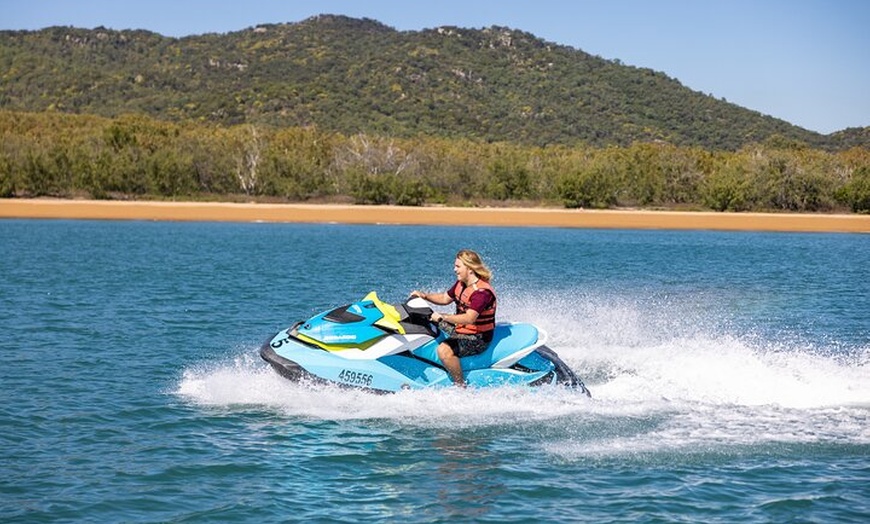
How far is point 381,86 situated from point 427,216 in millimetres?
66257

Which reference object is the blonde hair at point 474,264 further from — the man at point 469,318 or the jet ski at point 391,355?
the jet ski at point 391,355

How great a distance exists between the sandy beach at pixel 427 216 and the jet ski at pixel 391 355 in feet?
170

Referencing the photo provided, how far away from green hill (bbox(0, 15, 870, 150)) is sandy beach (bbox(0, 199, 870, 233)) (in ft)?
154

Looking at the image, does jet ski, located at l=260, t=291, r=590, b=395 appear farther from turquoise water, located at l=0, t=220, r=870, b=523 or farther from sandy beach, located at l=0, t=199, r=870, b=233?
sandy beach, located at l=0, t=199, r=870, b=233

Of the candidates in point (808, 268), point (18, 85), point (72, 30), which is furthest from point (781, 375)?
point (72, 30)

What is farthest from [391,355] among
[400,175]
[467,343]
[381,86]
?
[381,86]

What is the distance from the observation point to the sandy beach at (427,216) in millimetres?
62125

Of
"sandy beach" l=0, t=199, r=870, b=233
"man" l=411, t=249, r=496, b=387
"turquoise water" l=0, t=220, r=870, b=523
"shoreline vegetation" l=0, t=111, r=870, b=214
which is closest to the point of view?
"turquoise water" l=0, t=220, r=870, b=523

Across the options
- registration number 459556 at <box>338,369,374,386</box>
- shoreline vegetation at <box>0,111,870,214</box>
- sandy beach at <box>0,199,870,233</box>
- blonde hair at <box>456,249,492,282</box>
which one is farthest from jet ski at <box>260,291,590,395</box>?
shoreline vegetation at <box>0,111,870,214</box>

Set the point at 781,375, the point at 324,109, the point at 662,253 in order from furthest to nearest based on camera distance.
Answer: the point at 324,109, the point at 662,253, the point at 781,375

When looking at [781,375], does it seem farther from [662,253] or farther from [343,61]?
[343,61]

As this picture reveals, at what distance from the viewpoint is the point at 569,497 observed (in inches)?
341

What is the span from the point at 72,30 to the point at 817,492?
16966 cm

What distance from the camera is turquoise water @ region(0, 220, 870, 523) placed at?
8.53 metres
